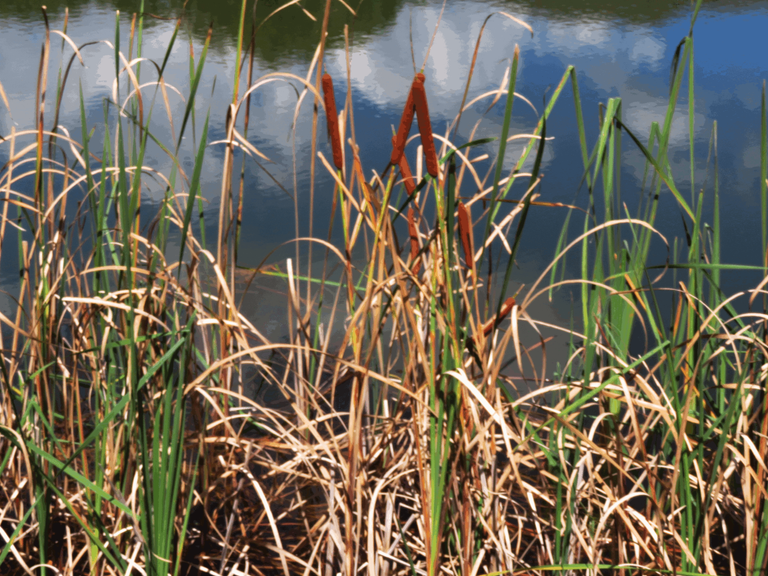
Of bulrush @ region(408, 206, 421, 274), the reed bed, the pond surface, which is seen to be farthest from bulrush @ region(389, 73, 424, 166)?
the pond surface

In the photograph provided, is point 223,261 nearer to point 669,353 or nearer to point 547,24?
point 669,353

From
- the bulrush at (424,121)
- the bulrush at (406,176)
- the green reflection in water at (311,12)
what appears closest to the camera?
the bulrush at (424,121)

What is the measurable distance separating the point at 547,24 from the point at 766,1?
2402 millimetres

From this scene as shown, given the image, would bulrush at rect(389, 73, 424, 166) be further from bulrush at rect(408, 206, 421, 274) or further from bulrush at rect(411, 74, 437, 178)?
bulrush at rect(408, 206, 421, 274)

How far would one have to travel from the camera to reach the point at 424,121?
26.7 inches

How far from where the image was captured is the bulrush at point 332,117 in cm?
76

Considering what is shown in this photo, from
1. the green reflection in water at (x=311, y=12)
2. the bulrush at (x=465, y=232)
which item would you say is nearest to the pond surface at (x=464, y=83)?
the green reflection in water at (x=311, y=12)

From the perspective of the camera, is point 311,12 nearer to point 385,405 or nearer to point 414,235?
point 385,405

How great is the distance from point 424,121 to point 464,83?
3.93 metres

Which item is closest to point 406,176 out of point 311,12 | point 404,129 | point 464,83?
point 404,129

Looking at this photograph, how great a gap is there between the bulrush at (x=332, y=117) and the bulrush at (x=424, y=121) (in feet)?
0.41

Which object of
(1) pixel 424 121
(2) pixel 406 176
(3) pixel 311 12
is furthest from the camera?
(3) pixel 311 12

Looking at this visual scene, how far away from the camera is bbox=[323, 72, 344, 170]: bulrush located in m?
0.76

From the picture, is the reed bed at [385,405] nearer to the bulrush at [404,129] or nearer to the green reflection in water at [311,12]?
the bulrush at [404,129]
